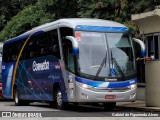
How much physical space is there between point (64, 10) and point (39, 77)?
39.3ft

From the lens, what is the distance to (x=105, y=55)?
57.5ft

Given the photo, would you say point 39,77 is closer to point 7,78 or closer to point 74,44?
point 74,44

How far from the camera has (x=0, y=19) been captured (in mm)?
42188

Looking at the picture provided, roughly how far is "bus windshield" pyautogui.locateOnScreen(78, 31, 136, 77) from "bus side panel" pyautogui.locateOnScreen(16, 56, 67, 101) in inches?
67.4

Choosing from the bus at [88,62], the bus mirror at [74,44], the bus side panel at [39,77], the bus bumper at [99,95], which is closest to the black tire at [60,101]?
the bus at [88,62]

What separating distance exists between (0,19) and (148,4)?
67.0 ft

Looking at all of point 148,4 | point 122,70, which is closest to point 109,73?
point 122,70

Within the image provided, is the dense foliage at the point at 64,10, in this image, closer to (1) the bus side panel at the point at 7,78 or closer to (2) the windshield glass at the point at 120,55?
(1) the bus side panel at the point at 7,78

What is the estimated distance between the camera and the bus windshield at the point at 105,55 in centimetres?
1730

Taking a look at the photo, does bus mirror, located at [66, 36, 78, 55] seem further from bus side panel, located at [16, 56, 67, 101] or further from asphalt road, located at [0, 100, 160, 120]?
asphalt road, located at [0, 100, 160, 120]

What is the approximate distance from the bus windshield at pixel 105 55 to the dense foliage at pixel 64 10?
20.4ft

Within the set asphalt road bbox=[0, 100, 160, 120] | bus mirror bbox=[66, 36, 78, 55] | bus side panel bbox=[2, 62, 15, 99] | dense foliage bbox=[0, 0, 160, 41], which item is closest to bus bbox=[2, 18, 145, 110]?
bus mirror bbox=[66, 36, 78, 55]

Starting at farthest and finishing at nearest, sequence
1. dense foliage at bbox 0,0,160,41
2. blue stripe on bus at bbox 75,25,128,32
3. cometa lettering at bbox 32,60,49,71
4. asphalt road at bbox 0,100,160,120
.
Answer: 1. dense foliage at bbox 0,0,160,41
2. cometa lettering at bbox 32,60,49,71
3. blue stripe on bus at bbox 75,25,128,32
4. asphalt road at bbox 0,100,160,120

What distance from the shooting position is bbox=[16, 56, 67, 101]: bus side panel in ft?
63.5
